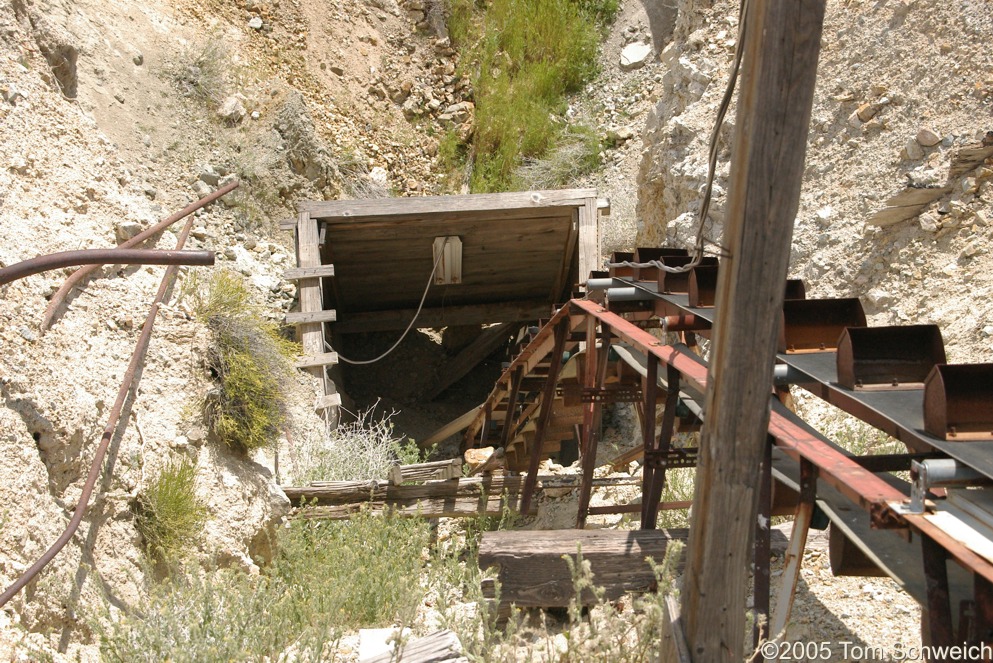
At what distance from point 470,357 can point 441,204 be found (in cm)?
405

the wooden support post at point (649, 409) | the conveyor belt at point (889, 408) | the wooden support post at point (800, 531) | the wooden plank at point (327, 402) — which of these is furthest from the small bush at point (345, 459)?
the wooden support post at point (800, 531)

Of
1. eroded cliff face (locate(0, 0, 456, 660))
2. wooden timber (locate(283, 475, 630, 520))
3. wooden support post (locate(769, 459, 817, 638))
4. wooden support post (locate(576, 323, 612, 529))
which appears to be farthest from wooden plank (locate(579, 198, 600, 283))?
wooden support post (locate(769, 459, 817, 638))

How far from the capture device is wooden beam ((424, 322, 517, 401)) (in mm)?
12859

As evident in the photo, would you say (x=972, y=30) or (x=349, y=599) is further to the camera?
(x=972, y=30)

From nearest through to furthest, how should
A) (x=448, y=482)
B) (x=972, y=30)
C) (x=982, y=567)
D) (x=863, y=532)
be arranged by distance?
(x=982, y=567) → (x=863, y=532) → (x=448, y=482) → (x=972, y=30)

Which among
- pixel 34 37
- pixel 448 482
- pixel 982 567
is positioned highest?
pixel 34 37

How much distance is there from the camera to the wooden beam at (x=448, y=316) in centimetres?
1195

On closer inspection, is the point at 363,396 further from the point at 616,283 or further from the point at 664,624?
the point at 664,624

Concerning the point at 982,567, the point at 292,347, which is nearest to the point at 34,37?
the point at 292,347

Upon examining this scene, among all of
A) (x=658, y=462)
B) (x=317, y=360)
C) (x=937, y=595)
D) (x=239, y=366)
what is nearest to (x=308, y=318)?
(x=317, y=360)

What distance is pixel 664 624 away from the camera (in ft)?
9.02

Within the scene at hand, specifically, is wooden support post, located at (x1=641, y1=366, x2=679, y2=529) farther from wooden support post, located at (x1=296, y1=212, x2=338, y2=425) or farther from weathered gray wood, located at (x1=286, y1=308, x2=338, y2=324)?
weathered gray wood, located at (x1=286, y1=308, x2=338, y2=324)

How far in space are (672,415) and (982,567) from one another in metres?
2.36

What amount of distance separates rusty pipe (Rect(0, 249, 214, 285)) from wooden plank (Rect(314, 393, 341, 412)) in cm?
514
